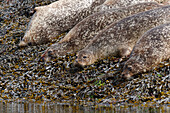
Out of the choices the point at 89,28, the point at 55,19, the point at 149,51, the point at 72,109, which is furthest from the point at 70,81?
the point at 55,19

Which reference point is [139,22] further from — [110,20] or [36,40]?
[36,40]

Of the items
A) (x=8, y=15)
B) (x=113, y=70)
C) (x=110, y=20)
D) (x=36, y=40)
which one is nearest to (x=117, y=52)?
(x=113, y=70)

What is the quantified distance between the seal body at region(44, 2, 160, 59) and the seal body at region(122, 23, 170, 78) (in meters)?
2.57

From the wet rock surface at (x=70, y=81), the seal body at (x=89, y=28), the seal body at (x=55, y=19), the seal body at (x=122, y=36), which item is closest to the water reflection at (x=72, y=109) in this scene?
the wet rock surface at (x=70, y=81)

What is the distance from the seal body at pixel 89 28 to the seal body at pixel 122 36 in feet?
2.95

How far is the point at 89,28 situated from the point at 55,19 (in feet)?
8.68

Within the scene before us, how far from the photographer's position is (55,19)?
51.6ft

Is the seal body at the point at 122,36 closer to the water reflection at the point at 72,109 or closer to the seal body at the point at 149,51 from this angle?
the seal body at the point at 149,51

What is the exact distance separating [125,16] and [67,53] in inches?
97.0

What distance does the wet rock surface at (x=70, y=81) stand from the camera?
380 inches

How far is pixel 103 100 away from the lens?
9609 mm

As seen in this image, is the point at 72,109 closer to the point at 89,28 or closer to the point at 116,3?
the point at 89,28

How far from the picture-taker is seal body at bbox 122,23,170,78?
1044 cm

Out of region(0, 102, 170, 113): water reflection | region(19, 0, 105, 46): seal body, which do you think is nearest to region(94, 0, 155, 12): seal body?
region(19, 0, 105, 46): seal body
